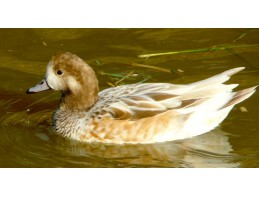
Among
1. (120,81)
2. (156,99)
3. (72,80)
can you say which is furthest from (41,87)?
(120,81)

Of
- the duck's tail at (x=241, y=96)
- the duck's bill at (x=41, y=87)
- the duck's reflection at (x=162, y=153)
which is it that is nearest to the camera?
the duck's reflection at (x=162, y=153)

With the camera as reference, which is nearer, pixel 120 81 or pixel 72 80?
pixel 72 80

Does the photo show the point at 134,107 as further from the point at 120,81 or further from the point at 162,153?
the point at 120,81

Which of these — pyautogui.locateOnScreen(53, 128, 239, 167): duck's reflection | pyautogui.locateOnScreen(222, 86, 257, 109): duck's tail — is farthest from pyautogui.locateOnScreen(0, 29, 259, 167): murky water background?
pyautogui.locateOnScreen(222, 86, 257, 109): duck's tail

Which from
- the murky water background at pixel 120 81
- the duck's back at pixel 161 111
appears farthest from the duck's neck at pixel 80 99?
the murky water background at pixel 120 81

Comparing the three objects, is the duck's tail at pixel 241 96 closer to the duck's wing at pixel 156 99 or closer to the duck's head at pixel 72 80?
the duck's wing at pixel 156 99

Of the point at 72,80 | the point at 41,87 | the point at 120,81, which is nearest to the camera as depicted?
the point at 72,80
